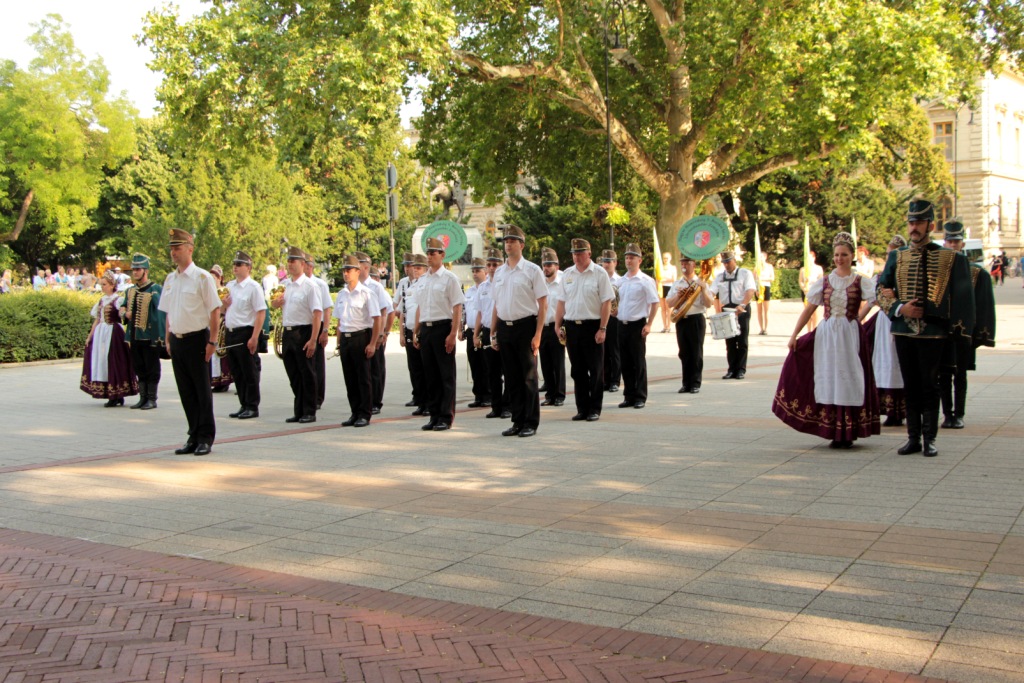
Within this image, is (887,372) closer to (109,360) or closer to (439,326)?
(439,326)

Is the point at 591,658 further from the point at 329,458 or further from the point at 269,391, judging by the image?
the point at 269,391

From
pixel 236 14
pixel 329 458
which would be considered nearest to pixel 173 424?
pixel 329 458

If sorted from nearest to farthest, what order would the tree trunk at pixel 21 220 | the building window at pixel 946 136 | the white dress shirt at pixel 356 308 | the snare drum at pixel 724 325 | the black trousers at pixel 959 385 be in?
the black trousers at pixel 959 385
the white dress shirt at pixel 356 308
the snare drum at pixel 724 325
the tree trunk at pixel 21 220
the building window at pixel 946 136

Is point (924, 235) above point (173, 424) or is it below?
above

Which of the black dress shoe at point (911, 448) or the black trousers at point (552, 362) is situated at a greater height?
the black trousers at point (552, 362)

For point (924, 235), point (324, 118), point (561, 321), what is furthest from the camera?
point (324, 118)

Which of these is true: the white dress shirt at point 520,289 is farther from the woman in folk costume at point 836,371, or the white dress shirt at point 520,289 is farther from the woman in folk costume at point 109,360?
the woman in folk costume at point 109,360

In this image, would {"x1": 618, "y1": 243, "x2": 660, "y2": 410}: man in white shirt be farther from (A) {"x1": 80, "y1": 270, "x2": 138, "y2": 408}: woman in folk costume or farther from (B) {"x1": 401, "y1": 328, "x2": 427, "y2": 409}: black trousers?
(A) {"x1": 80, "y1": 270, "x2": 138, "y2": 408}: woman in folk costume

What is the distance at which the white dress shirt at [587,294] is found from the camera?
1164 cm

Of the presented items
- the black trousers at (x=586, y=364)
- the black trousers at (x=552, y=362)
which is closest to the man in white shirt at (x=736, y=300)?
the black trousers at (x=552, y=362)

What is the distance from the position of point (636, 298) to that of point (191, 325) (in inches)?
222

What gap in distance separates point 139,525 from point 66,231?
50.4 metres

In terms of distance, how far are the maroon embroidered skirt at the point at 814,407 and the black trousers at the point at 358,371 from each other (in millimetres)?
4516

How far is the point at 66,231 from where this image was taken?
172 feet
